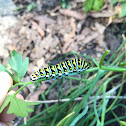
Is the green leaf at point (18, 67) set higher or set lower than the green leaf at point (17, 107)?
higher

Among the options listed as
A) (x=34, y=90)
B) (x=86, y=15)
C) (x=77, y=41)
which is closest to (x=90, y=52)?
(x=77, y=41)

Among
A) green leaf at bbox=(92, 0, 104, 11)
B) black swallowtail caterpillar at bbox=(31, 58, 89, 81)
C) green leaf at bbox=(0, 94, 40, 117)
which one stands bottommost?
green leaf at bbox=(0, 94, 40, 117)

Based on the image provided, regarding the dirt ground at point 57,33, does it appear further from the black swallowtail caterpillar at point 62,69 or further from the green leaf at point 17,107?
the green leaf at point 17,107

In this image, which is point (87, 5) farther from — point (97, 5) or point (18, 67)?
point (18, 67)

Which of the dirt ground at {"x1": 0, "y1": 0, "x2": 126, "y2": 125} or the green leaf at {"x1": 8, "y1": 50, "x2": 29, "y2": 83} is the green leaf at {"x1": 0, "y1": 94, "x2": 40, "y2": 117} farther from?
the dirt ground at {"x1": 0, "y1": 0, "x2": 126, "y2": 125}

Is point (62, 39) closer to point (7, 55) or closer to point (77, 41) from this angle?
point (77, 41)

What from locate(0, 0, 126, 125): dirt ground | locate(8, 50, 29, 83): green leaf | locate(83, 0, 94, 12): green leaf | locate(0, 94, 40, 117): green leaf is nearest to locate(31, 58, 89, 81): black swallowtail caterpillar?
locate(8, 50, 29, 83): green leaf

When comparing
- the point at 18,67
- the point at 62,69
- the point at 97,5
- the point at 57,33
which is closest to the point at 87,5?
the point at 97,5

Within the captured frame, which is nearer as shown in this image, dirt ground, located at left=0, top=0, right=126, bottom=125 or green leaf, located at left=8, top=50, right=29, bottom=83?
green leaf, located at left=8, top=50, right=29, bottom=83

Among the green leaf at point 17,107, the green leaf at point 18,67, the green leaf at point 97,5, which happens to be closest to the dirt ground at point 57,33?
the green leaf at point 97,5

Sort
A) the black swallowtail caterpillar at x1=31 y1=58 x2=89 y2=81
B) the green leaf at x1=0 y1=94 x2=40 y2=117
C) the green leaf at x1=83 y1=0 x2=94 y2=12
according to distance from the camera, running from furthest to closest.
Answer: the green leaf at x1=83 y1=0 x2=94 y2=12, the black swallowtail caterpillar at x1=31 y1=58 x2=89 y2=81, the green leaf at x1=0 y1=94 x2=40 y2=117

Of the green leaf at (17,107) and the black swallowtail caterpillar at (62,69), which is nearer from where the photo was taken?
the green leaf at (17,107)

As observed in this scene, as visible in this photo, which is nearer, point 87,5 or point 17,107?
point 17,107
